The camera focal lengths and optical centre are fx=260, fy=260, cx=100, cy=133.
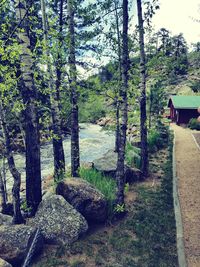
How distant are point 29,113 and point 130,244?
487 centimetres

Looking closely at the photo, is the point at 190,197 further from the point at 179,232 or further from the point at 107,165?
the point at 107,165

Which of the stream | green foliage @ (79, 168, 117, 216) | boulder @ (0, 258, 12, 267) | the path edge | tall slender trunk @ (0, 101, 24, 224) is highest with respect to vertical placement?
tall slender trunk @ (0, 101, 24, 224)

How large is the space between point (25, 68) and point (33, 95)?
836mm

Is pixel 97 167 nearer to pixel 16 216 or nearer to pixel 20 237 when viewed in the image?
pixel 16 216

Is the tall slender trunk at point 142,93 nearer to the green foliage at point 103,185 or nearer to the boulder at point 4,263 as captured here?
the green foliage at point 103,185

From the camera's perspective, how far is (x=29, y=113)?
806 cm

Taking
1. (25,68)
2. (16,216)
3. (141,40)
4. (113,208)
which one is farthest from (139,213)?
(141,40)

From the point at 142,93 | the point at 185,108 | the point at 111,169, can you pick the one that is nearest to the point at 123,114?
the point at 111,169

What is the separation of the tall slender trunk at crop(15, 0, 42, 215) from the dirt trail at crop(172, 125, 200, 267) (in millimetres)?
4834

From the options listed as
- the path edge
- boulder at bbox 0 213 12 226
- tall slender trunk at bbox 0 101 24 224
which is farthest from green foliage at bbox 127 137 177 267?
boulder at bbox 0 213 12 226

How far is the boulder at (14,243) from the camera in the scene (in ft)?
20.7

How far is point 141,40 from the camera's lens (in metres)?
12.6

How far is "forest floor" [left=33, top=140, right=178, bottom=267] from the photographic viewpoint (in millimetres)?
6562

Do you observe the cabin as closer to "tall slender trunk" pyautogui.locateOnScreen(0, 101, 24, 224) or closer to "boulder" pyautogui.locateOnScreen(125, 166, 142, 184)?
"boulder" pyautogui.locateOnScreen(125, 166, 142, 184)
